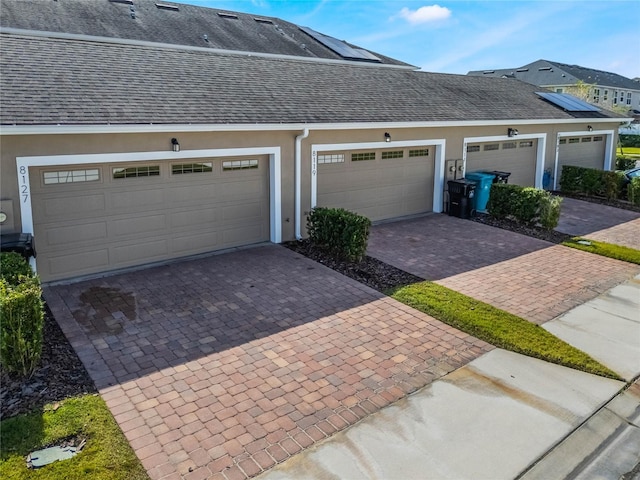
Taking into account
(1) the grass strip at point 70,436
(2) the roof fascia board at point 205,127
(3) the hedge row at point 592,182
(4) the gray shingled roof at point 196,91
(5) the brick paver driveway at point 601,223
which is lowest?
(1) the grass strip at point 70,436

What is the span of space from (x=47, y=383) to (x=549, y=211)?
36.7 ft

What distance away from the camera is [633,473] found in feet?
14.3

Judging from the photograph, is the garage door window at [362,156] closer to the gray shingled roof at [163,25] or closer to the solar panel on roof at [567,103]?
the solar panel on roof at [567,103]

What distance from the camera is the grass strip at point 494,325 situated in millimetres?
6242

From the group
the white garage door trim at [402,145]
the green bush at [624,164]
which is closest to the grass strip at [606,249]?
the white garage door trim at [402,145]

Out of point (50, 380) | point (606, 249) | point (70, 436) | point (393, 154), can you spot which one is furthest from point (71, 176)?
point (606, 249)

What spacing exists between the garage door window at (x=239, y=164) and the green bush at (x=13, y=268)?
14.0 feet

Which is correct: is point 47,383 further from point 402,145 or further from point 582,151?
point 582,151

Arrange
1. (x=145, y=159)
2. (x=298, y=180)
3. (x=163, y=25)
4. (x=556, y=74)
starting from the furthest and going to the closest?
(x=556, y=74)
(x=163, y=25)
(x=298, y=180)
(x=145, y=159)

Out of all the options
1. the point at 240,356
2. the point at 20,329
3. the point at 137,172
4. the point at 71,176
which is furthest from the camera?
the point at 137,172

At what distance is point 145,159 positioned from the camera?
8.87 meters

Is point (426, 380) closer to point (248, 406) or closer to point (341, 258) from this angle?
point (248, 406)

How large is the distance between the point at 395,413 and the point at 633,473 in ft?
6.83

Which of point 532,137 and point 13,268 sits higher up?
point 532,137
